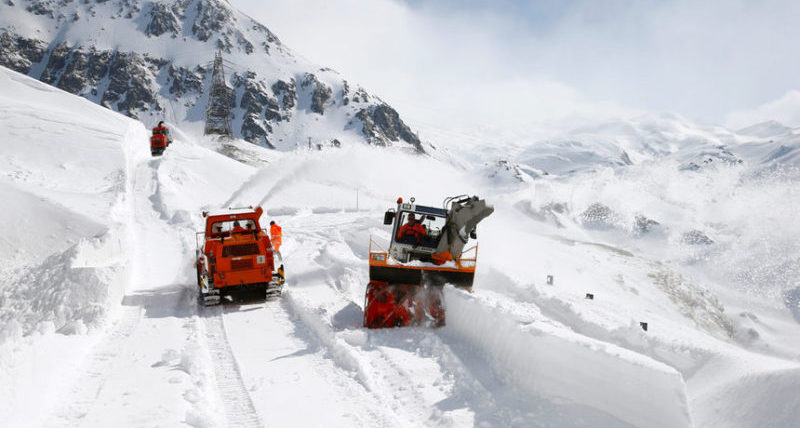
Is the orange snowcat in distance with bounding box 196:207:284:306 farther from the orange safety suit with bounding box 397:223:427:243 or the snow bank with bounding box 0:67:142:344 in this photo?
the orange safety suit with bounding box 397:223:427:243

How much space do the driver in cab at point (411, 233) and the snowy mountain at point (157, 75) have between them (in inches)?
6176

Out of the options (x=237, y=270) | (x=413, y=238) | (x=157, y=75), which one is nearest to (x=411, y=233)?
(x=413, y=238)

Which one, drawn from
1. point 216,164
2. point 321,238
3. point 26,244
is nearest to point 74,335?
point 26,244

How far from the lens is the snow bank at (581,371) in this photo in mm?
5535

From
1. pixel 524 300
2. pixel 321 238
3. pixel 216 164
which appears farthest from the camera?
pixel 216 164

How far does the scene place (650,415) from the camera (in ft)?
18.4

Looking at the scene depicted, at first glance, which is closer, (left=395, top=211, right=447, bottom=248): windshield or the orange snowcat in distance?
the orange snowcat in distance

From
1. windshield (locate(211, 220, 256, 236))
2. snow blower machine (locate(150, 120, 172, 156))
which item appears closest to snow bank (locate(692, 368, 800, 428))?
windshield (locate(211, 220, 256, 236))

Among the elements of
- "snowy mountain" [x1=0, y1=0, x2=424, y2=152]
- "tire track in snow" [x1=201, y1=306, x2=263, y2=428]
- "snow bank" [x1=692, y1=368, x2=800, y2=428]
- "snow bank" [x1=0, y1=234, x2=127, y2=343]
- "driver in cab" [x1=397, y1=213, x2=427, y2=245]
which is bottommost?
"tire track in snow" [x1=201, y1=306, x2=263, y2=428]

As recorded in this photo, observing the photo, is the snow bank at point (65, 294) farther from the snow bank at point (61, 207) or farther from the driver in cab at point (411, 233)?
the driver in cab at point (411, 233)

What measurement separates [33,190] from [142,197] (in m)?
7.58

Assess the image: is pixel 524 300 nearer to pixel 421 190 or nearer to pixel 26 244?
pixel 26 244

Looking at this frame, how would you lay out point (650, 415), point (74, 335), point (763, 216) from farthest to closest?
1. point (763, 216)
2. point (74, 335)
3. point (650, 415)

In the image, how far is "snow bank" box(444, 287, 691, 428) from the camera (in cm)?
554
